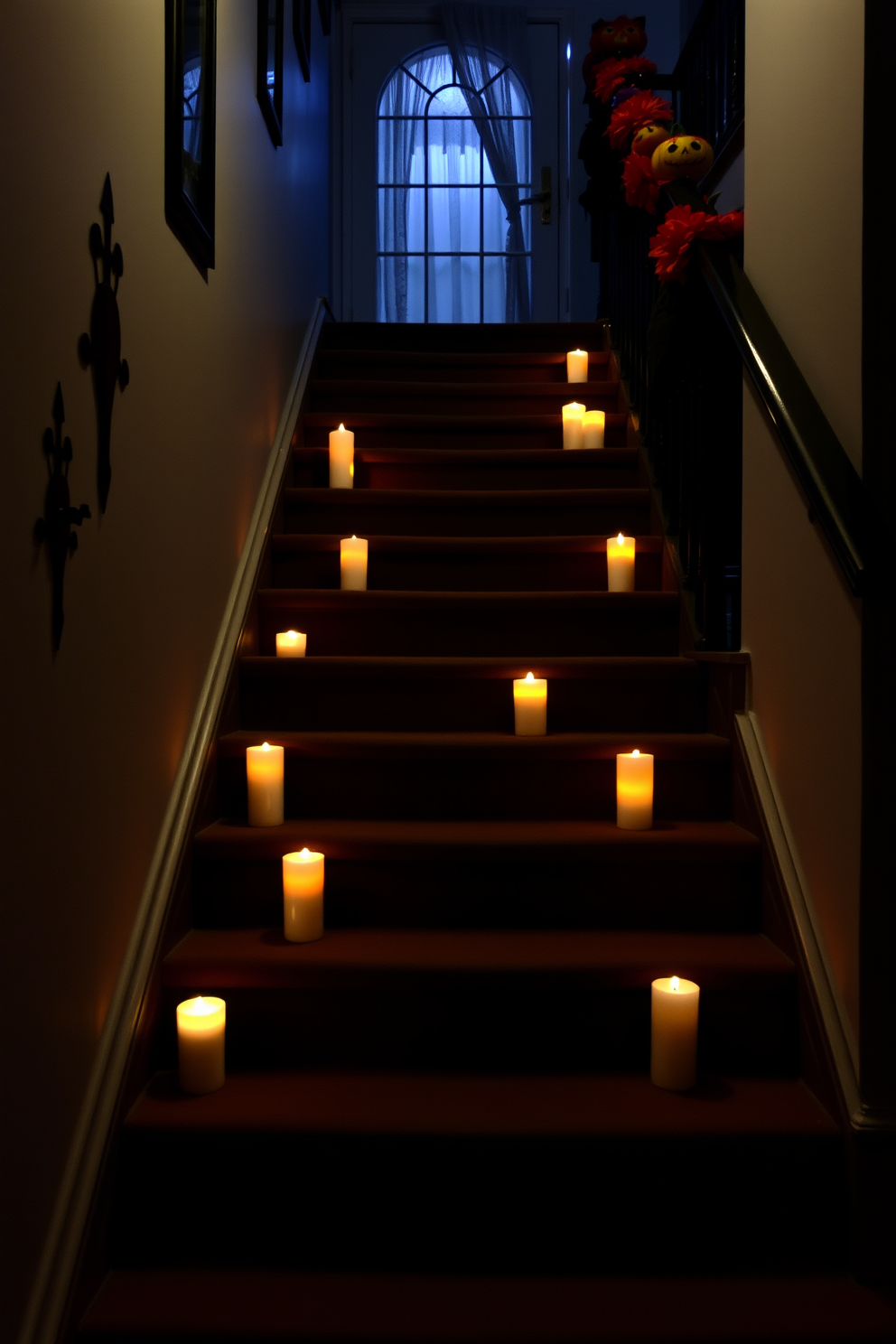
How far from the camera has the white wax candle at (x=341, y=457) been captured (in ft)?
9.41

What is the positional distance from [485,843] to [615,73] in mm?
3351

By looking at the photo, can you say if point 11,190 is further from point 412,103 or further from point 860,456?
point 412,103

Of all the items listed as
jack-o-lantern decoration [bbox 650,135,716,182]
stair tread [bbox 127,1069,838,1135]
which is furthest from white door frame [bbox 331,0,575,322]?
stair tread [bbox 127,1069,838,1135]

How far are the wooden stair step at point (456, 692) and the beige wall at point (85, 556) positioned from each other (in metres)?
0.25

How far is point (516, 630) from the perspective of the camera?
240 centimetres

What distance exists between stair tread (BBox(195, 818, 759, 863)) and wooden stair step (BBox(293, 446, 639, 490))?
140 centimetres

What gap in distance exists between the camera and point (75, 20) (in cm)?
130

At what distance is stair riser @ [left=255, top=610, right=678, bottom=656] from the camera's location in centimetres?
239

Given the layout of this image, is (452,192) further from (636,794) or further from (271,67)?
(636,794)

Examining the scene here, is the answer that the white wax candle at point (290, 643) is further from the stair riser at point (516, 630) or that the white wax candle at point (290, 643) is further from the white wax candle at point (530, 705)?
the white wax candle at point (530, 705)

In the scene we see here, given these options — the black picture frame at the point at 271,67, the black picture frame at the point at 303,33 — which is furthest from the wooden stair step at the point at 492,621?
the black picture frame at the point at 303,33

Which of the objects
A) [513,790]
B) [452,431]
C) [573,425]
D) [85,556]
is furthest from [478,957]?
[452,431]

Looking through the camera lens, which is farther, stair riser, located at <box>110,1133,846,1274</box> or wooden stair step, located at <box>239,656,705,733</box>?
wooden stair step, located at <box>239,656,705,733</box>

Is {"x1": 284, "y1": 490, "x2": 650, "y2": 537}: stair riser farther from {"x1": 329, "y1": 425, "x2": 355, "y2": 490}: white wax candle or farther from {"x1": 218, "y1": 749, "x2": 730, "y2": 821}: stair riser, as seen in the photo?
{"x1": 218, "y1": 749, "x2": 730, "y2": 821}: stair riser
